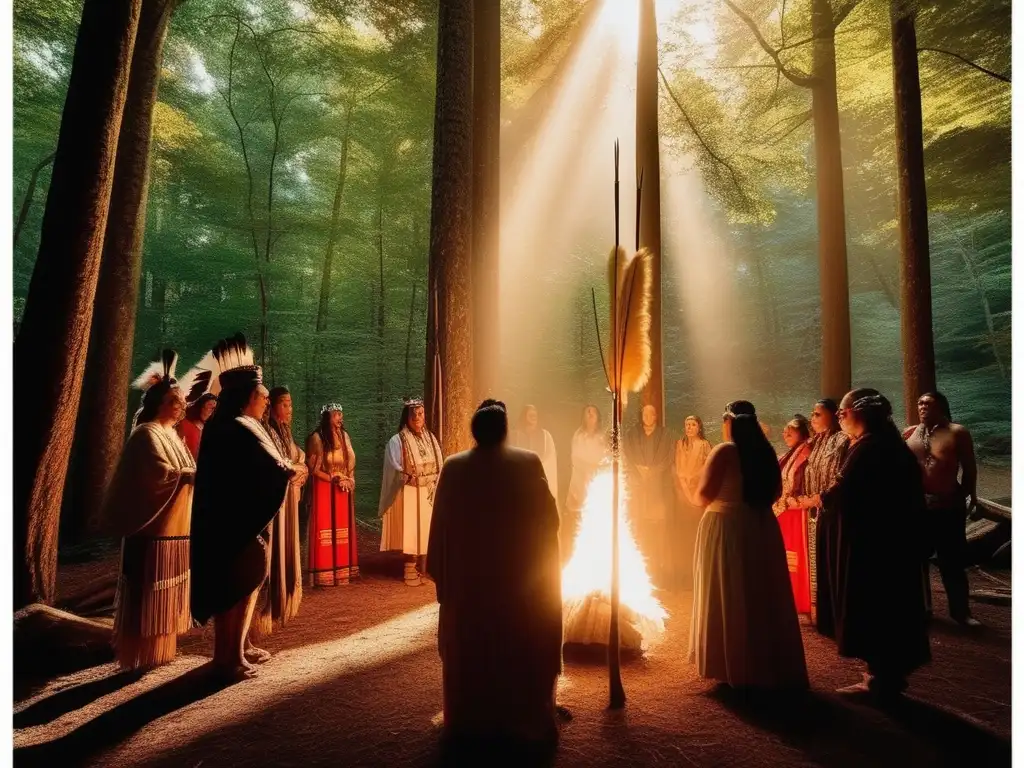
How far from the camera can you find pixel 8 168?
3.31 meters

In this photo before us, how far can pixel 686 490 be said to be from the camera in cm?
702

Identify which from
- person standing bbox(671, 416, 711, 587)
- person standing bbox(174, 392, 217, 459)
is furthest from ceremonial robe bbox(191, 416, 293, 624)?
person standing bbox(671, 416, 711, 587)

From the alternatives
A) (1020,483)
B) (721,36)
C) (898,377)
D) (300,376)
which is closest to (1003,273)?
(898,377)

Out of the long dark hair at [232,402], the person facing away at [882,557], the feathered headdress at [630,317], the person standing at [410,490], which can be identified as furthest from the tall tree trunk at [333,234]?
the person facing away at [882,557]

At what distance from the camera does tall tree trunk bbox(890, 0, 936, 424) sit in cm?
726

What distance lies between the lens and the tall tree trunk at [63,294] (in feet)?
14.8

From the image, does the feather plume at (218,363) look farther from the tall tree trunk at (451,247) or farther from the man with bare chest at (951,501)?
the man with bare chest at (951,501)

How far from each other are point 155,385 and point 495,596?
11.2 feet

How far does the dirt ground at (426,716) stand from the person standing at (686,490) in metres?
2.54

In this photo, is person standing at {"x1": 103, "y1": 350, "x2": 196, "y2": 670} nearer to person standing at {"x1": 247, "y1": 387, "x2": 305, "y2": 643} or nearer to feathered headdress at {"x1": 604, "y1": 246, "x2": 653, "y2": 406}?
person standing at {"x1": 247, "y1": 387, "x2": 305, "y2": 643}

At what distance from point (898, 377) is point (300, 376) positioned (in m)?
26.6

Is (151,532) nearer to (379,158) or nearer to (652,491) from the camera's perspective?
(652,491)

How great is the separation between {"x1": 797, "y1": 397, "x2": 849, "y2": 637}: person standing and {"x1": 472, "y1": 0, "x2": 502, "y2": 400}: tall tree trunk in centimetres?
397

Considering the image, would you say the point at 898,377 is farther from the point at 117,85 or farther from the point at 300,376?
the point at 117,85
